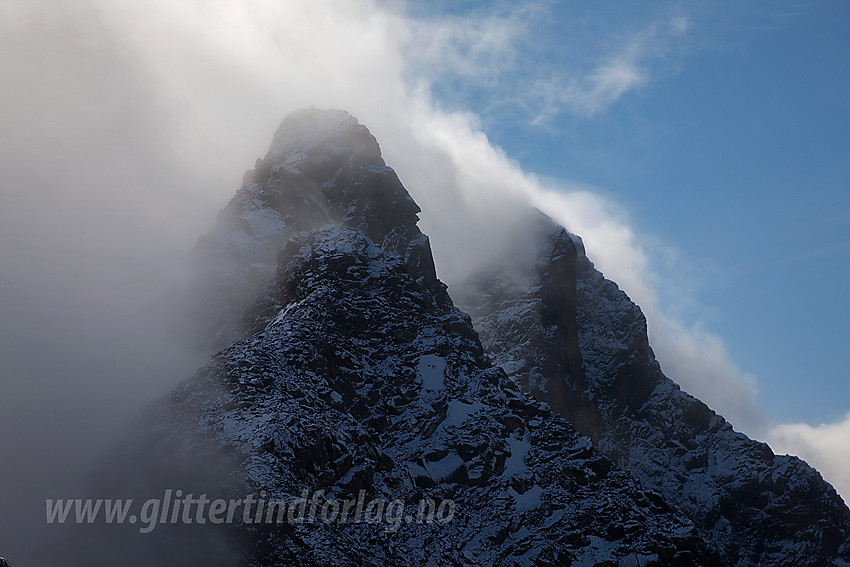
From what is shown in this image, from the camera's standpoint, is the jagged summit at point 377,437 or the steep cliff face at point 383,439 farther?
the steep cliff face at point 383,439

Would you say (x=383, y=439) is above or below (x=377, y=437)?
above

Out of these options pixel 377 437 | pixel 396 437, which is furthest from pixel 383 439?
pixel 396 437

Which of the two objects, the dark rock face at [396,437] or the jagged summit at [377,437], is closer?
the jagged summit at [377,437]

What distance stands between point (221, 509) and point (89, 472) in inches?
1174

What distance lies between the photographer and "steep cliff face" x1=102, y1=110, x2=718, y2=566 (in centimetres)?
13575

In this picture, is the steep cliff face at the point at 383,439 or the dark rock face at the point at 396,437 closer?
the steep cliff face at the point at 383,439

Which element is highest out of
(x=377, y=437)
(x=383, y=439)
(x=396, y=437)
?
(x=396, y=437)

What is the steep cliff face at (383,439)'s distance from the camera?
136 meters

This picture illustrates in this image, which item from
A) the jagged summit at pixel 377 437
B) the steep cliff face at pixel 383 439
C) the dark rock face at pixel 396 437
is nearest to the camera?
the jagged summit at pixel 377 437

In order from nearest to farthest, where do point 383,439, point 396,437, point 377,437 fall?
point 377,437 → point 383,439 → point 396,437

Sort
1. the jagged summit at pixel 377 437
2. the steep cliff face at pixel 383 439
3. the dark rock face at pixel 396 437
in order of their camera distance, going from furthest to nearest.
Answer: the dark rock face at pixel 396 437 < the steep cliff face at pixel 383 439 < the jagged summit at pixel 377 437

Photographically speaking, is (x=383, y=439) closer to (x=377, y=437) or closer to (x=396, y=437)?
(x=377, y=437)

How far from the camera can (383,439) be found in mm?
162000

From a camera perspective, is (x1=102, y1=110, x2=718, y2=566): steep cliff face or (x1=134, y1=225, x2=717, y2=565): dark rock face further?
(x1=134, y1=225, x2=717, y2=565): dark rock face
